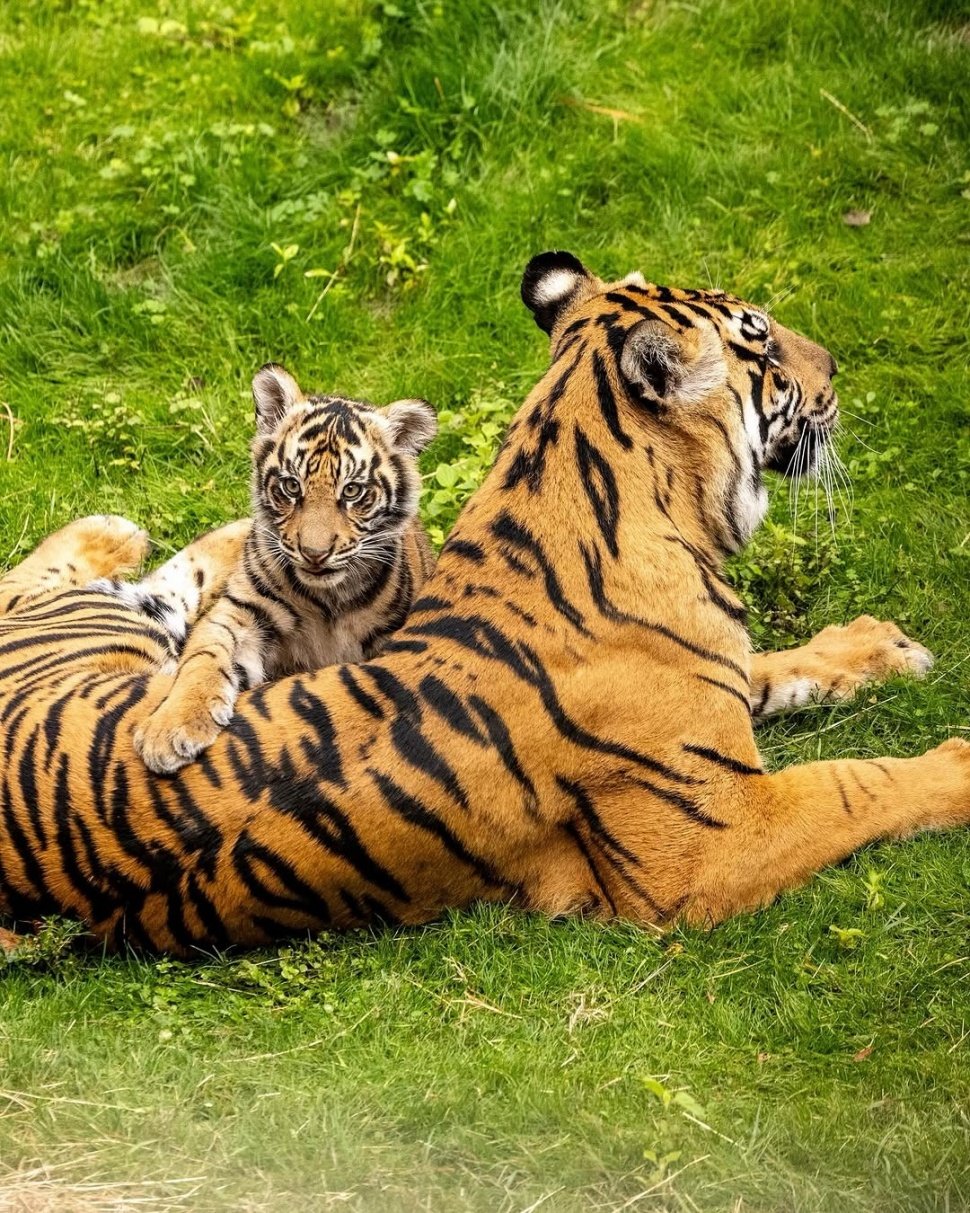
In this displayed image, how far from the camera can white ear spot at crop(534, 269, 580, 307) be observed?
489 centimetres

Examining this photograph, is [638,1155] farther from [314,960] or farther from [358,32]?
[358,32]

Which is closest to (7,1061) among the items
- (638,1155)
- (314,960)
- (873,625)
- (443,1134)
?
(314,960)

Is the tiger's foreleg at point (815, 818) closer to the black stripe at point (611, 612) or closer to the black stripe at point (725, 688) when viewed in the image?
the black stripe at point (725, 688)

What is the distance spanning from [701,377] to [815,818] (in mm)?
1224

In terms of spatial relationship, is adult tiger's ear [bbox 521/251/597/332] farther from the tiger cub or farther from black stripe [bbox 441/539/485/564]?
black stripe [bbox 441/539/485/564]

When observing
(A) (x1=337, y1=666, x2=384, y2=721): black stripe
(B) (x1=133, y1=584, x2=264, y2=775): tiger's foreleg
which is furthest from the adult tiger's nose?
(A) (x1=337, y1=666, x2=384, y2=721): black stripe

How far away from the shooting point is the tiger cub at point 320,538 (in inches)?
198

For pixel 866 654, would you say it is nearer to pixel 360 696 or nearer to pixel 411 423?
pixel 411 423

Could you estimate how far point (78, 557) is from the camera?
19.4ft

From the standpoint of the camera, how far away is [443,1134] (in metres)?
3.55

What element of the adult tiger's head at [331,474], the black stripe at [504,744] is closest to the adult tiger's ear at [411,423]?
the adult tiger's head at [331,474]

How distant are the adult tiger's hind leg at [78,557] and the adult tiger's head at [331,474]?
0.88m

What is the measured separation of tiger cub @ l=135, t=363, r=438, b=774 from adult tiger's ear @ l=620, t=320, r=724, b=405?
1102mm

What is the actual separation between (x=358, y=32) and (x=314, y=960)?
499cm
